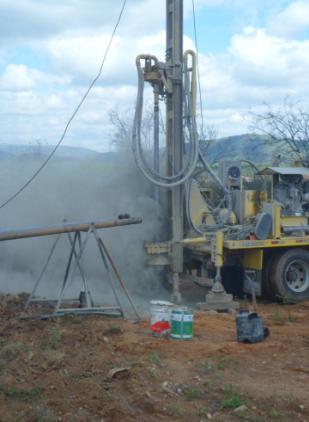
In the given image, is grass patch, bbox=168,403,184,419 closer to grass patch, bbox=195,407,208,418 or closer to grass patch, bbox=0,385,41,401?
grass patch, bbox=195,407,208,418

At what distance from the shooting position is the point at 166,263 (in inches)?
482

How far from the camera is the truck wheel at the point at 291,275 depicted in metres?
12.3

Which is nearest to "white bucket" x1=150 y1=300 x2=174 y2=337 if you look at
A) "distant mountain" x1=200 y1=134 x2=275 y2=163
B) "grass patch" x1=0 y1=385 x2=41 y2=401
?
"grass patch" x1=0 y1=385 x2=41 y2=401

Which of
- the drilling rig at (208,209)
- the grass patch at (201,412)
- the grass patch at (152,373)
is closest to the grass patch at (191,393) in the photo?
the grass patch at (201,412)

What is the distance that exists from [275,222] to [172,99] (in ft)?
9.66

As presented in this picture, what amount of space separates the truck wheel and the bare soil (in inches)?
108

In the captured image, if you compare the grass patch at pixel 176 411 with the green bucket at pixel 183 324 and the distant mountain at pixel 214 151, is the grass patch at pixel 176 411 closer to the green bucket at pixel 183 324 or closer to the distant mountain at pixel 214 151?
the green bucket at pixel 183 324

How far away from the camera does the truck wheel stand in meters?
12.3

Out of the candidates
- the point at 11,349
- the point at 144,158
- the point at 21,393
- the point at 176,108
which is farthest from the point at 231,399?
the point at 176,108

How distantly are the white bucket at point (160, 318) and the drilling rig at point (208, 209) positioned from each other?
2513 mm

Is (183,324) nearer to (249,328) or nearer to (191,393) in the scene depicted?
(249,328)

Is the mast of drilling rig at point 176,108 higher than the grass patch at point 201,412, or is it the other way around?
the mast of drilling rig at point 176,108

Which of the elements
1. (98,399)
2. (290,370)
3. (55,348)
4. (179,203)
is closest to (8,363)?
(55,348)

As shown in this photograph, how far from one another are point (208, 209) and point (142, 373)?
20.5ft
